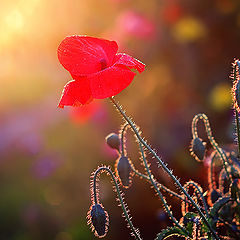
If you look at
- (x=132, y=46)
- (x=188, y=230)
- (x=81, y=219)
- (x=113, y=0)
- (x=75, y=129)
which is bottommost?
(x=188, y=230)

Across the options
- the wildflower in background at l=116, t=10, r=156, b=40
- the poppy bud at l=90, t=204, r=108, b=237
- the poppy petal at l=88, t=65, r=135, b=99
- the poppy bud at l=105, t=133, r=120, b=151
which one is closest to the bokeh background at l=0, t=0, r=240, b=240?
the wildflower in background at l=116, t=10, r=156, b=40

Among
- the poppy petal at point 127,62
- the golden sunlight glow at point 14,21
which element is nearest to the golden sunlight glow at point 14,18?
the golden sunlight glow at point 14,21

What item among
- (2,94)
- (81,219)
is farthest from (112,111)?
(2,94)

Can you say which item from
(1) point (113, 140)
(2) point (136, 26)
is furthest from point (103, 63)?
(2) point (136, 26)

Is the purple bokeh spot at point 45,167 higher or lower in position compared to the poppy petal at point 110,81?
higher

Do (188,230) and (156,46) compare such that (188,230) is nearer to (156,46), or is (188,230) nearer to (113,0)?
(156,46)

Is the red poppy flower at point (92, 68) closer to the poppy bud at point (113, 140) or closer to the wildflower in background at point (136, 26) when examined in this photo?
the poppy bud at point (113, 140)
